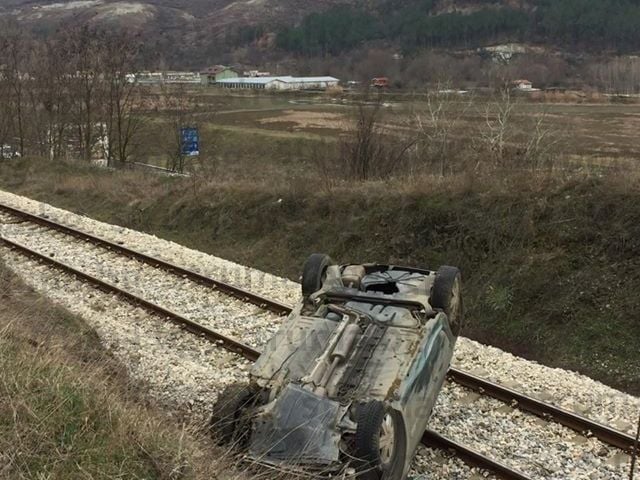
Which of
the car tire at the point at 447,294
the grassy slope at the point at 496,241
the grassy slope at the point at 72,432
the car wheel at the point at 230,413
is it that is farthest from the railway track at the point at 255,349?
the grassy slope at the point at 72,432

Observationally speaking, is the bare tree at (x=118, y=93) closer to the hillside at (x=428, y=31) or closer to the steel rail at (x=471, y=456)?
the steel rail at (x=471, y=456)

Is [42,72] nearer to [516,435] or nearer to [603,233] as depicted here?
[603,233]

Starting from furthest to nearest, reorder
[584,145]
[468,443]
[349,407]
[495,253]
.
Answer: [584,145] < [495,253] < [468,443] < [349,407]

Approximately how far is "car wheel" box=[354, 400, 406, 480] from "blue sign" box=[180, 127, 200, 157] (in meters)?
30.2

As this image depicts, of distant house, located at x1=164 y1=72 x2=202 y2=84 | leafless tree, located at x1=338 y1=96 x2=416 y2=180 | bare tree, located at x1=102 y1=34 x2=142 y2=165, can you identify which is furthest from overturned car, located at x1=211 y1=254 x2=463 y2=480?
distant house, located at x1=164 y1=72 x2=202 y2=84

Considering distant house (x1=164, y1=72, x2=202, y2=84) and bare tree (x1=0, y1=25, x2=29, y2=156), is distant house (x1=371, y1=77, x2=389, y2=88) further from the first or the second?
bare tree (x1=0, y1=25, x2=29, y2=156)

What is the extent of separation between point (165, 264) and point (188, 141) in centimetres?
2129

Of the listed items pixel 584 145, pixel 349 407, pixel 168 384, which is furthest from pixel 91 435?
pixel 584 145

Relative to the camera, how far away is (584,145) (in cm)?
3628

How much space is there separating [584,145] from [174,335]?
3206 centimetres

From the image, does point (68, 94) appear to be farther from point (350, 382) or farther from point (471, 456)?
point (471, 456)

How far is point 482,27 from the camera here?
14962cm

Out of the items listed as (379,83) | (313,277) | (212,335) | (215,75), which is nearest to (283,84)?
(215,75)

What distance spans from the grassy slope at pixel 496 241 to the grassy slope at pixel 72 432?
7.32 metres
